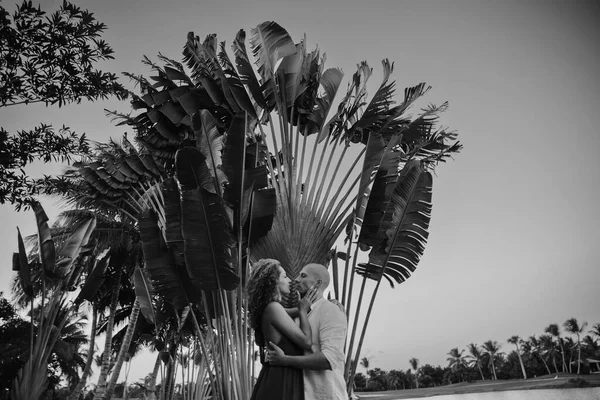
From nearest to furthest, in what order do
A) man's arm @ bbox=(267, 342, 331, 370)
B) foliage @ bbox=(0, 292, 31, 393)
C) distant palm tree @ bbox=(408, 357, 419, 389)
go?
1. man's arm @ bbox=(267, 342, 331, 370)
2. foliage @ bbox=(0, 292, 31, 393)
3. distant palm tree @ bbox=(408, 357, 419, 389)

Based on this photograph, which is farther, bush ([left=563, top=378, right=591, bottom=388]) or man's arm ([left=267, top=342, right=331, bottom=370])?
bush ([left=563, top=378, right=591, bottom=388])

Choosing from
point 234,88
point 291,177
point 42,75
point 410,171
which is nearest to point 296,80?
point 234,88

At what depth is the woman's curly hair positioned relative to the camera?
213 centimetres

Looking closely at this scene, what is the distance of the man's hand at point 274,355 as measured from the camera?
6.47ft

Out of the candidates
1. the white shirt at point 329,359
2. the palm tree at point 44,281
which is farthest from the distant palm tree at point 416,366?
the white shirt at point 329,359

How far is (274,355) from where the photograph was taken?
2.00m

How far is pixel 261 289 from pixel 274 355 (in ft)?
1.10

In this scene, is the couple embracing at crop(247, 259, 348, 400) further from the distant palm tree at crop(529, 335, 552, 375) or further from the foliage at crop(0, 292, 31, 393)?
the distant palm tree at crop(529, 335, 552, 375)

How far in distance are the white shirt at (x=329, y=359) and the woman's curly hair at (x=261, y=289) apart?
0.30m

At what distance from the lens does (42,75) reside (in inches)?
216

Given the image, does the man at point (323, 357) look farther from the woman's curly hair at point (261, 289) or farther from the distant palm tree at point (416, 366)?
the distant palm tree at point (416, 366)

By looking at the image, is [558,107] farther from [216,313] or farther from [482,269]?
[216,313]

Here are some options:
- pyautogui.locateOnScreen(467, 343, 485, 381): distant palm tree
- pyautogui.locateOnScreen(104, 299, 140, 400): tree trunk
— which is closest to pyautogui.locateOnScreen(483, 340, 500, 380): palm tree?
pyautogui.locateOnScreen(467, 343, 485, 381): distant palm tree

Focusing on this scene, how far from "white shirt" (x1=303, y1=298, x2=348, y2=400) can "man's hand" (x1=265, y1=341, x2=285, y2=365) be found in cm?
16
